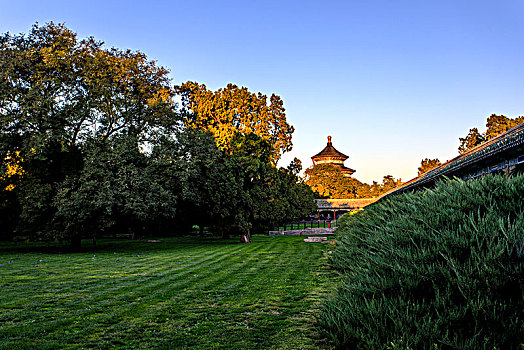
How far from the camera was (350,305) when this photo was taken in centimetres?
387

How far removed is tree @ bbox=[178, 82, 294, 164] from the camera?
2780 centimetres

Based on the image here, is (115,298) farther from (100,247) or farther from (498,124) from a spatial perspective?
(498,124)

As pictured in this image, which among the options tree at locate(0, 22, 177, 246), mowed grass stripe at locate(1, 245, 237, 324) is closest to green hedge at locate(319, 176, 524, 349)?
mowed grass stripe at locate(1, 245, 237, 324)

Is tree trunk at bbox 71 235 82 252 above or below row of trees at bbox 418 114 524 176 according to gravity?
below

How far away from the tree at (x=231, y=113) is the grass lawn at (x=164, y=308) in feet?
56.5

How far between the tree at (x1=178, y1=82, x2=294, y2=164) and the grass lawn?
17.2 metres

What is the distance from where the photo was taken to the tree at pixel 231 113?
27797 millimetres

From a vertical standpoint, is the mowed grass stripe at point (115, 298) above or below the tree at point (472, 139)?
below

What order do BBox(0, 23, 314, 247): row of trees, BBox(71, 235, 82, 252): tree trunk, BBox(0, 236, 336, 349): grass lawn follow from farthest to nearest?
BBox(71, 235, 82, 252): tree trunk
BBox(0, 23, 314, 247): row of trees
BBox(0, 236, 336, 349): grass lawn

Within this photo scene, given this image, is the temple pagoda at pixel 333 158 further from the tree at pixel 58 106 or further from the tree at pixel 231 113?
the tree at pixel 58 106

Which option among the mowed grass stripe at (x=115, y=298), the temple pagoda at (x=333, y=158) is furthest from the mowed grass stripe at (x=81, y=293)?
the temple pagoda at (x=333, y=158)

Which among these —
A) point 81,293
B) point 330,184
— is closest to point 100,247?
point 81,293

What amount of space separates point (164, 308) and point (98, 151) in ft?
48.8

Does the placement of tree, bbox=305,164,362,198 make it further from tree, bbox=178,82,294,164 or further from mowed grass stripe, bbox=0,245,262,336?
mowed grass stripe, bbox=0,245,262,336
